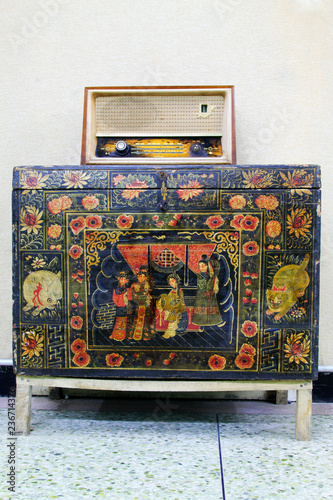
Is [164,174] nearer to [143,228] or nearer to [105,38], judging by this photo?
[143,228]

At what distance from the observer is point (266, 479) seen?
1.41 meters

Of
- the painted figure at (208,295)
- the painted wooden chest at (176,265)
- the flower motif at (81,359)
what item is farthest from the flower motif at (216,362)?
the flower motif at (81,359)

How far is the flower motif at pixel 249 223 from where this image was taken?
169 centimetres

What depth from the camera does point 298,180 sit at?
5.51 feet

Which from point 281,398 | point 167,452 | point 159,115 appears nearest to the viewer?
point 167,452

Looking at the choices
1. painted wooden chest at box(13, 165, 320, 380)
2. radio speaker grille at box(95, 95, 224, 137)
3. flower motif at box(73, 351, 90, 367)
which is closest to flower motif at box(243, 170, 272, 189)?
painted wooden chest at box(13, 165, 320, 380)

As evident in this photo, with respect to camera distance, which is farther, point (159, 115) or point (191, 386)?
point (159, 115)

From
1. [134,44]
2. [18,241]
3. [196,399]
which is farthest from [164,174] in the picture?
[196,399]

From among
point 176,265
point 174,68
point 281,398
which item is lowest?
point 281,398

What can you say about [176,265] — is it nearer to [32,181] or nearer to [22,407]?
[32,181]

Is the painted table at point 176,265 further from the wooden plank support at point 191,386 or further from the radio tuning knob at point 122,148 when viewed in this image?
the radio tuning knob at point 122,148

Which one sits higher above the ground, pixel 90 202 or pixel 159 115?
pixel 159 115

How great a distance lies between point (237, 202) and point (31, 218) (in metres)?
0.79

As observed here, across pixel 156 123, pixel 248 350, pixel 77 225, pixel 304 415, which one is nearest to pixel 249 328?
pixel 248 350
